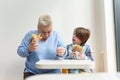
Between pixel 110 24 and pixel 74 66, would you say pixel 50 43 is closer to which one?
pixel 74 66

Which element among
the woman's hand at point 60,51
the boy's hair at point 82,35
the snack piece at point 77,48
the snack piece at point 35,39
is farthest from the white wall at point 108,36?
the snack piece at point 35,39

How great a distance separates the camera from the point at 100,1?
2396 millimetres

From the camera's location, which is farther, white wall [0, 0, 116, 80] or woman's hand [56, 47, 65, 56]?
white wall [0, 0, 116, 80]

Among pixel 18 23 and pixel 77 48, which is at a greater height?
pixel 18 23

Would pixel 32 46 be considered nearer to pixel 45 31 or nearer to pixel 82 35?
pixel 45 31

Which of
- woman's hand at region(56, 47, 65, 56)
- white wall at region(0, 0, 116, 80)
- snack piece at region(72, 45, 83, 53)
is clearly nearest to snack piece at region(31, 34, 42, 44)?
woman's hand at region(56, 47, 65, 56)

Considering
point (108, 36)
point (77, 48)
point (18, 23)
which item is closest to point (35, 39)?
point (77, 48)

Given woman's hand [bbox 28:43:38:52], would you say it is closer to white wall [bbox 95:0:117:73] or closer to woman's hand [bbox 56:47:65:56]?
woman's hand [bbox 56:47:65:56]

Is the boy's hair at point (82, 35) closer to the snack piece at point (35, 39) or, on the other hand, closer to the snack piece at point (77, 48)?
the snack piece at point (77, 48)

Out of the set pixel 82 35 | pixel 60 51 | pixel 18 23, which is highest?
pixel 18 23

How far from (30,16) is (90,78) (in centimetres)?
154

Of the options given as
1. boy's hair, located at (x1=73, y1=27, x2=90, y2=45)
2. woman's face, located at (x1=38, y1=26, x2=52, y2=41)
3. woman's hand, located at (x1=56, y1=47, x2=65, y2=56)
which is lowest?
woman's hand, located at (x1=56, y1=47, x2=65, y2=56)

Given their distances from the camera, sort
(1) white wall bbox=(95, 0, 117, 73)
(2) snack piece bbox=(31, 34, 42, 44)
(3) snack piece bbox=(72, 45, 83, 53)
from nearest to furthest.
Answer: (2) snack piece bbox=(31, 34, 42, 44) → (3) snack piece bbox=(72, 45, 83, 53) → (1) white wall bbox=(95, 0, 117, 73)

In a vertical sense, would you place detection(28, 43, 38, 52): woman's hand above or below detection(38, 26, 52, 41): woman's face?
below
